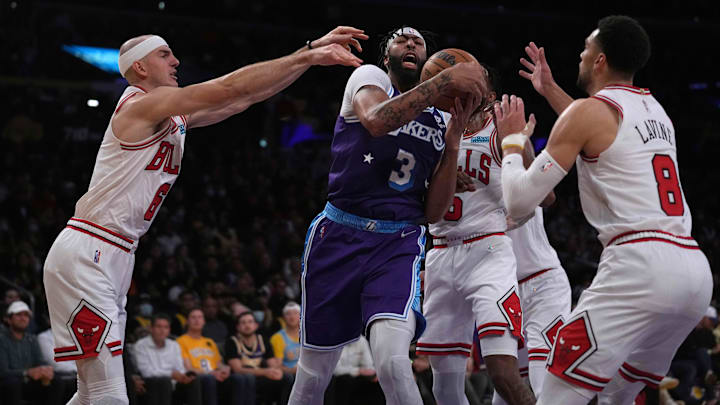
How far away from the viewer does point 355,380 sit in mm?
11586

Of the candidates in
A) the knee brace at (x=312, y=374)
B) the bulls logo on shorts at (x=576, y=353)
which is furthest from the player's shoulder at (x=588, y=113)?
the knee brace at (x=312, y=374)

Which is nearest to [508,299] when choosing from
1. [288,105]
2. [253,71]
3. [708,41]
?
[253,71]

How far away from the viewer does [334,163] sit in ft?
18.0

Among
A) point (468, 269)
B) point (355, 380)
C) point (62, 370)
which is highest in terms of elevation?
point (468, 269)

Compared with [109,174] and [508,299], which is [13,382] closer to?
[109,174]

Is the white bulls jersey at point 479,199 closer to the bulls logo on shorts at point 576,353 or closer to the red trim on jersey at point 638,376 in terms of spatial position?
the red trim on jersey at point 638,376

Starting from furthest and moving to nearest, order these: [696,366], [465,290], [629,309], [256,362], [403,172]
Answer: [696,366], [256,362], [465,290], [403,172], [629,309]

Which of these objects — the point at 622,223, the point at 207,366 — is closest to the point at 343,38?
the point at 622,223

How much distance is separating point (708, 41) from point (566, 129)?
1091 inches

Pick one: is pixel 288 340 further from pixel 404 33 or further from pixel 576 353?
pixel 576 353

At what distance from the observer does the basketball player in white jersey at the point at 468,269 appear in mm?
6070

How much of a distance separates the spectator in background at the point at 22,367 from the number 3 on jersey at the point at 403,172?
6388 millimetres

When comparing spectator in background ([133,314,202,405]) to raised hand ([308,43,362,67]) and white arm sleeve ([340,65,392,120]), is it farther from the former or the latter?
raised hand ([308,43,362,67])

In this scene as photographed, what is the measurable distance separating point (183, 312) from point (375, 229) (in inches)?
307
